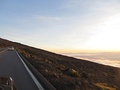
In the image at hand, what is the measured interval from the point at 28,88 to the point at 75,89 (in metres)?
2.73

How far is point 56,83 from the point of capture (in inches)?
583

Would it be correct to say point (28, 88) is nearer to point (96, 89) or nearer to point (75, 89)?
point (75, 89)

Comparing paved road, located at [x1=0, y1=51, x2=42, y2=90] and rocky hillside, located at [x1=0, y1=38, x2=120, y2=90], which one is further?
rocky hillside, located at [x1=0, y1=38, x2=120, y2=90]

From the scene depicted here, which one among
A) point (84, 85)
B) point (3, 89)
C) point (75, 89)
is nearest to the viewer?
point (3, 89)

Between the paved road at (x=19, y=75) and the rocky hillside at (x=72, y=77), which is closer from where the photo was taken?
the paved road at (x=19, y=75)

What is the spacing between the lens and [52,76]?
17.4 meters

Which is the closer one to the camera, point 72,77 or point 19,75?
point 19,75

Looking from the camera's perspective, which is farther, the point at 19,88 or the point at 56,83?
the point at 56,83

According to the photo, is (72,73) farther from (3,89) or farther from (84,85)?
(3,89)

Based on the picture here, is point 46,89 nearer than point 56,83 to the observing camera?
Yes

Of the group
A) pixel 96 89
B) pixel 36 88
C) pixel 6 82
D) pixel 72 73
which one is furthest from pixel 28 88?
pixel 72 73

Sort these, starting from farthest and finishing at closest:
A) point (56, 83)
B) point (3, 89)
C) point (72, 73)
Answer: point (72, 73), point (56, 83), point (3, 89)

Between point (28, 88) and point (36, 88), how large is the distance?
346 millimetres

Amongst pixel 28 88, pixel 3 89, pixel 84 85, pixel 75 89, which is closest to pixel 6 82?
pixel 3 89
